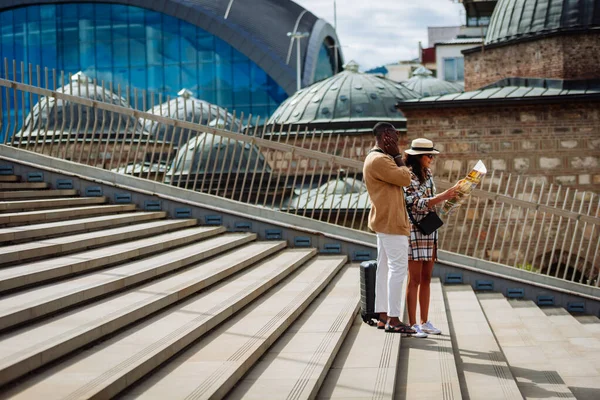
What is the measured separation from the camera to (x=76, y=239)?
298 inches

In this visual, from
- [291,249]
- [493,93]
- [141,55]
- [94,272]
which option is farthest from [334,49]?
[94,272]

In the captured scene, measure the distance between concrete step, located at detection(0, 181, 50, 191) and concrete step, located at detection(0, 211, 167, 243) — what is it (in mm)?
1105

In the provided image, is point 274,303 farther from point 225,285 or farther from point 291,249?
point 291,249

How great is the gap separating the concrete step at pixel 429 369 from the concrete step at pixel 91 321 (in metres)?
1.77

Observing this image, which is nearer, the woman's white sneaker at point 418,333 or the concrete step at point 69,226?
the woman's white sneaker at point 418,333

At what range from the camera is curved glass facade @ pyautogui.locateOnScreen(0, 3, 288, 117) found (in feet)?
149

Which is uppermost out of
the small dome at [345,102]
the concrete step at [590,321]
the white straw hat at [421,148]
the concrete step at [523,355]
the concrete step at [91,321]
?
the small dome at [345,102]

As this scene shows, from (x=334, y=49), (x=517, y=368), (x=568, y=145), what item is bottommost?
(x=517, y=368)

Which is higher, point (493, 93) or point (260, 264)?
point (493, 93)

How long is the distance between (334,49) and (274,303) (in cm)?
5093

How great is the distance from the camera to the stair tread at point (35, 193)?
8907 mm

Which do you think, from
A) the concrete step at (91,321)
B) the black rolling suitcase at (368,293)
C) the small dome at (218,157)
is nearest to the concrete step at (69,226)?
the concrete step at (91,321)

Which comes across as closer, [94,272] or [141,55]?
[94,272]

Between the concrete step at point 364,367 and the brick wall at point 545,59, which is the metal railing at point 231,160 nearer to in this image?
the brick wall at point 545,59
